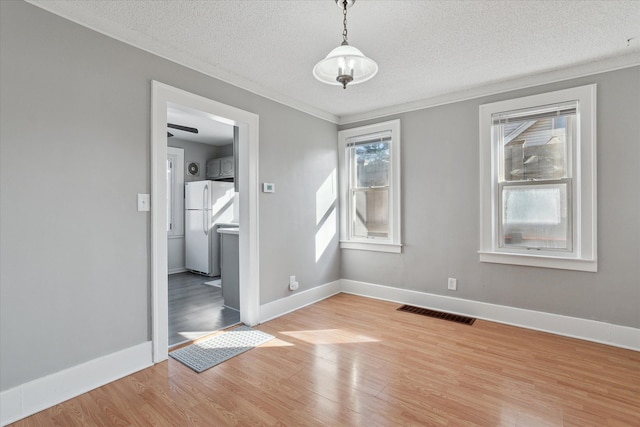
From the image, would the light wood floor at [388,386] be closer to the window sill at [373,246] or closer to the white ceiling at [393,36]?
the window sill at [373,246]

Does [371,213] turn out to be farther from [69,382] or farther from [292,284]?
[69,382]

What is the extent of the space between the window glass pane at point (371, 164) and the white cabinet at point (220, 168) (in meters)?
2.81

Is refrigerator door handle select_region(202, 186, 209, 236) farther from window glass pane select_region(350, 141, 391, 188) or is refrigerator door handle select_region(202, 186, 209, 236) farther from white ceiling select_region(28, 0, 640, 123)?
white ceiling select_region(28, 0, 640, 123)

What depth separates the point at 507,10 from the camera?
206cm

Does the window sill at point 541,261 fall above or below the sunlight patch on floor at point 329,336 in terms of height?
above

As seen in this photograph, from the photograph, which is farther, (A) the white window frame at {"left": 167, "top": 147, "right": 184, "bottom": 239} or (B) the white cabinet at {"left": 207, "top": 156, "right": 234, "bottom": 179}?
(B) the white cabinet at {"left": 207, "top": 156, "right": 234, "bottom": 179}

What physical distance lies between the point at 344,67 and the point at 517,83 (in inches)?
95.4

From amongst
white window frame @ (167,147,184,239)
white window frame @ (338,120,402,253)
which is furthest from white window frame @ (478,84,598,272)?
white window frame @ (167,147,184,239)

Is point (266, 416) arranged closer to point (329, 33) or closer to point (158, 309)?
point (158, 309)

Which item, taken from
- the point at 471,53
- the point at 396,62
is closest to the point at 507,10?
the point at 471,53

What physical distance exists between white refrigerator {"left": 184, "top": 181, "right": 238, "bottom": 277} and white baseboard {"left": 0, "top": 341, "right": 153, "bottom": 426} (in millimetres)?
3367

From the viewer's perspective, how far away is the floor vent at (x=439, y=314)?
3.38 meters

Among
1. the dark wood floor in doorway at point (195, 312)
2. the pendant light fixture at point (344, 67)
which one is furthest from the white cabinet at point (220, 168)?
the pendant light fixture at point (344, 67)

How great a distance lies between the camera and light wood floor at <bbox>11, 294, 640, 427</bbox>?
1.83m
